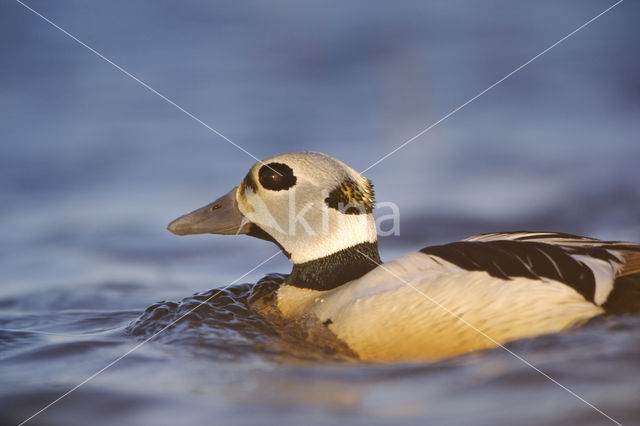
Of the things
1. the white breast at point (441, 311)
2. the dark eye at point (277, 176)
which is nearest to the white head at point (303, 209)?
the dark eye at point (277, 176)

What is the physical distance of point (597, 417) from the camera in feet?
10.4

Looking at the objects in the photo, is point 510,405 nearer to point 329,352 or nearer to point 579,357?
point 579,357

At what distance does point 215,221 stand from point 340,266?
114 cm

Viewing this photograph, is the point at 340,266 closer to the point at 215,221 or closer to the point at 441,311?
the point at 215,221

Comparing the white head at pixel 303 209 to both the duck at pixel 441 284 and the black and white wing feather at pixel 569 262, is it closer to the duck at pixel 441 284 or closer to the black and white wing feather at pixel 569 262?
the duck at pixel 441 284

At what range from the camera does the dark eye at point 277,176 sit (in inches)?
Result: 228

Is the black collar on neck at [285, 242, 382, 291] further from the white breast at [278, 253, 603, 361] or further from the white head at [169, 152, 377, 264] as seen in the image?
the white breast at [278, 253, 603, 361]

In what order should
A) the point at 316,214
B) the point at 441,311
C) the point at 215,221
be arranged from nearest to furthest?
the point at 441,311 → the point at 316,214 → the point at 215,221

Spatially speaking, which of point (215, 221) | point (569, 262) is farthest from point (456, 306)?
point (215, 221)

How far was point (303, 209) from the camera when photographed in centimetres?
577

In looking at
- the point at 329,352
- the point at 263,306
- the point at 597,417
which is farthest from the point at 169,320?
the point at 597,417

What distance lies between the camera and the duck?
4352 millimetres

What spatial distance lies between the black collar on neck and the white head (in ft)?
0.13

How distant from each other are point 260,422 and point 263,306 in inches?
101
